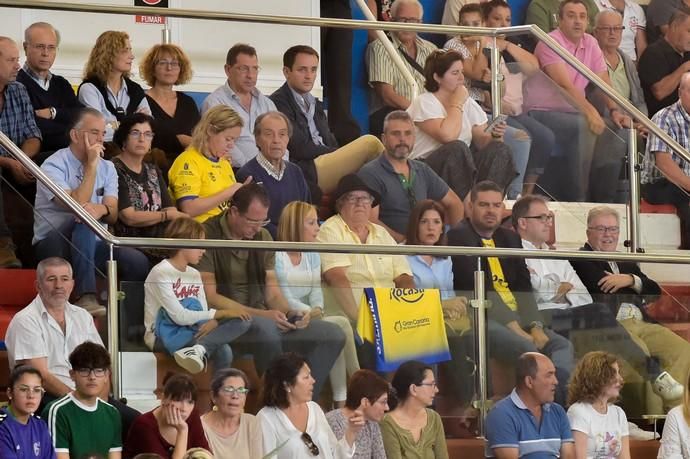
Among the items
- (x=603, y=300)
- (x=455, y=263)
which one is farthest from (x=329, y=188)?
(x=603, y=300)

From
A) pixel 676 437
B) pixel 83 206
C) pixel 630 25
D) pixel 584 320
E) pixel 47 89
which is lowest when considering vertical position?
pixel 676 437

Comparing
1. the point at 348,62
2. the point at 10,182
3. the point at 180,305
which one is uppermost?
the point at 348,62

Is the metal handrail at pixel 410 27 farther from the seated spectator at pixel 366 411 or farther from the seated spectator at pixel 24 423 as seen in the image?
the seated spectator at pixel 24 423

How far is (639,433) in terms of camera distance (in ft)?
29.4

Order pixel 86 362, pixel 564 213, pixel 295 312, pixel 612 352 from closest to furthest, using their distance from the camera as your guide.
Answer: pixel 86 362
pixel 295 312
pixel 612 352
pixel 564 213

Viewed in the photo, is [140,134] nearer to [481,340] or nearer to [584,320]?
[481,340]

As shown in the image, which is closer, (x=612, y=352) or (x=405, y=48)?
(x=612, y=352)

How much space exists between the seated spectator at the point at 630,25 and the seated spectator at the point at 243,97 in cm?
280

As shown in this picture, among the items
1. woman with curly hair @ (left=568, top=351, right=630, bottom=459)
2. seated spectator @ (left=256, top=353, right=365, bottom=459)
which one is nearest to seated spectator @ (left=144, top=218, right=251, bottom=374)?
seated spectator @ (left=256, top=353, right=365, bottom=459)

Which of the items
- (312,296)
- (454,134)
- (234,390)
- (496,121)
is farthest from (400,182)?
(234,390)

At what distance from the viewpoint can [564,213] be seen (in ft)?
31.8

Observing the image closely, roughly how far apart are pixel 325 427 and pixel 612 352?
1492 mm

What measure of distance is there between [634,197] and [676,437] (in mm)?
1533

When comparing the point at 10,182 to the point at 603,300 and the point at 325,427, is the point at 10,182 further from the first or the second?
the point at 603,300
